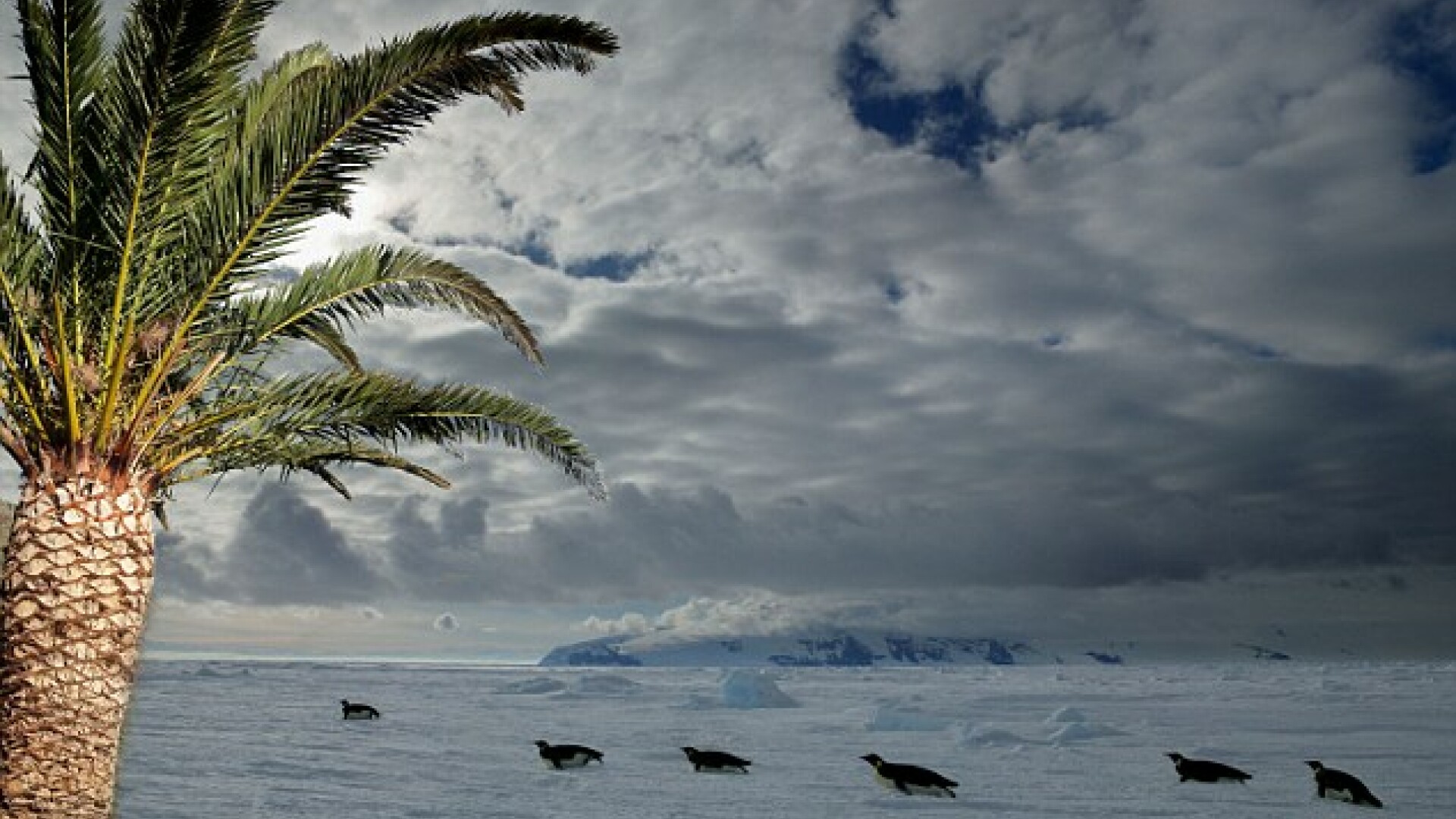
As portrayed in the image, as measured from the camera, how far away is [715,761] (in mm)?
16781

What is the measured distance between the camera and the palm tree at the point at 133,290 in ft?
22.2

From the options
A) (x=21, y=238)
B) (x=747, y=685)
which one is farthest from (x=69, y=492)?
(x=747, y=685)

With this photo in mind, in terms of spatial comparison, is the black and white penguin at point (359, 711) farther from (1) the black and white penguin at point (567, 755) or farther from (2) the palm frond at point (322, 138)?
(2) the palm frond at point (322, 138)

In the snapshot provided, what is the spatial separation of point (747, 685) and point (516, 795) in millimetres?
20855

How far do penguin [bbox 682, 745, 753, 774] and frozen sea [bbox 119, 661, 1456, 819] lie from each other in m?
0.26

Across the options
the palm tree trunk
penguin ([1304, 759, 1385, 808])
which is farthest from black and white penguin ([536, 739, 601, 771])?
the palm tree trunk

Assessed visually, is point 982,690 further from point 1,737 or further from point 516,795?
point 1,737

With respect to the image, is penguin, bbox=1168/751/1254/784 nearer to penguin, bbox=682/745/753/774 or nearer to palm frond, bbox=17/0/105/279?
penguin, bbox=682/745/753/774

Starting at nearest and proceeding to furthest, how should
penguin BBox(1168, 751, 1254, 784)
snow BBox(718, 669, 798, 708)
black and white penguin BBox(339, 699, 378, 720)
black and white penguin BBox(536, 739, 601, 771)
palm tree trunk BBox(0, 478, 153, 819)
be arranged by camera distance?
palm tree trunk BBox(0, 478, 153, 819) < penguin BBox(1168, 751, 1254, 784) < black and white penguin BBox(536, 739, 601, 771) < black and white penguin BBox(339, 699, 378, 720) < snow BBox(718, 669, 798, 708)

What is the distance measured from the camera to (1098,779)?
16.2 metres

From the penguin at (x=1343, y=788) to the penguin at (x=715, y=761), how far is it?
25.2ft

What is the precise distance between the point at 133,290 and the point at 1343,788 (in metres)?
14.3

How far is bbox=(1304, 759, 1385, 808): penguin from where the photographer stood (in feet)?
42.9

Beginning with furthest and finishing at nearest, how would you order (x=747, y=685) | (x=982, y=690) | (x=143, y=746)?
(x=982, y=690), (x=747, y=685), (x=143, y=746)
